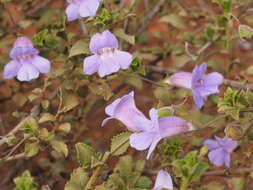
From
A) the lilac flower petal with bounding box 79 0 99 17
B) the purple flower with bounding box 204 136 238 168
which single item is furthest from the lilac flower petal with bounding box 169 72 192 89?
the lilac flower petal with bounding box 79 0 99 17

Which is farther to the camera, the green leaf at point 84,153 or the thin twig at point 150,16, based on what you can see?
the thin twig at point 150,16

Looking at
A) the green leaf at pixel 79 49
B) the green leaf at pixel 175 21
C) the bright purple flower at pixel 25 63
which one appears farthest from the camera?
the green leaf at pixel 175 21

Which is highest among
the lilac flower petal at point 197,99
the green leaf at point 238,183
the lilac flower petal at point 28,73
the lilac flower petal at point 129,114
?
the lilac flower petal at point 28,73

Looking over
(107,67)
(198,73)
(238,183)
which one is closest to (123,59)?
(107,67)

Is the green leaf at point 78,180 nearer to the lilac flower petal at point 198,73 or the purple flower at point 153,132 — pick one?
the purple flower at point 153,132

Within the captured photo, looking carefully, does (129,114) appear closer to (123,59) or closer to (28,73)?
(123,59)

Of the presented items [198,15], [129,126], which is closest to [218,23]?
[198,15]

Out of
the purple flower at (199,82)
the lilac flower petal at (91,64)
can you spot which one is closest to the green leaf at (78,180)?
the lilac flower petal at (91,64)
